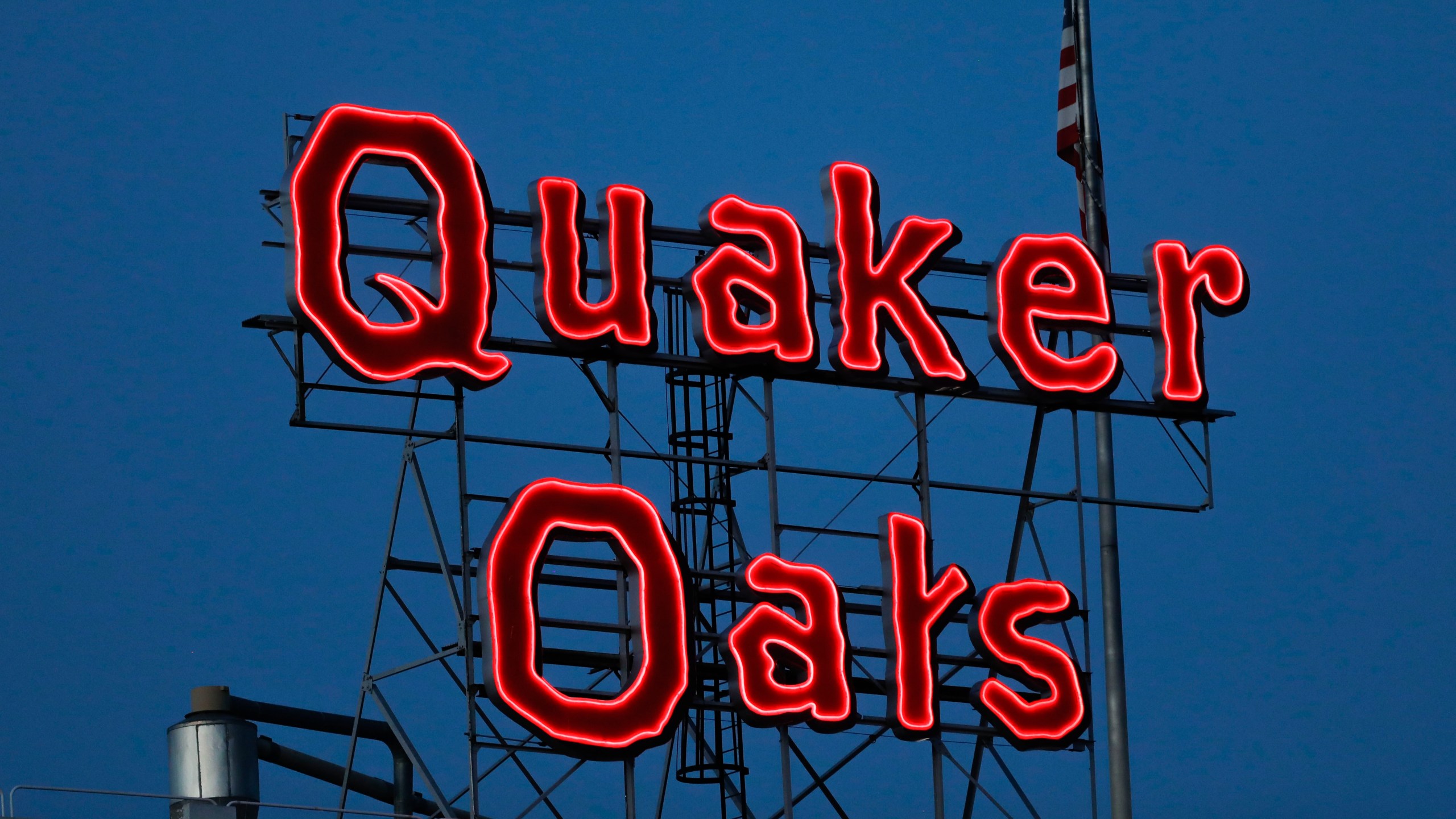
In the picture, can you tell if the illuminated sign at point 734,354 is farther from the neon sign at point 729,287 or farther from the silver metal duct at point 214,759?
the silver metal duct at point 214,759

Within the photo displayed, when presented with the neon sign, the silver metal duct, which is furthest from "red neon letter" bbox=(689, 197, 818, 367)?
the silver metal duct

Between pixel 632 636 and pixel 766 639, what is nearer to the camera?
pixel 632 636

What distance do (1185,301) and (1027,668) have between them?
5.87 meters

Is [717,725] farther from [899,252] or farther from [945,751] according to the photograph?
[899,252]

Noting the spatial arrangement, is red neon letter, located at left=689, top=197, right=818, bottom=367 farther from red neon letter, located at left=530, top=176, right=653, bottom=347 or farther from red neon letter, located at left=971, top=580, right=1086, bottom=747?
red neon letter, located at left=971, top=580, right=1086, bottom=747

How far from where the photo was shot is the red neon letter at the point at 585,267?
27281 millimetres

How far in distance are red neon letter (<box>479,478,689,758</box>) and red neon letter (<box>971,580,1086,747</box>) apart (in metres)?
4.31

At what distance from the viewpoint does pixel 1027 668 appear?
28.8 metres

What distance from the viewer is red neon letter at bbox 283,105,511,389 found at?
25969 mm

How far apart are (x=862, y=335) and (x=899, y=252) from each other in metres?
1.27

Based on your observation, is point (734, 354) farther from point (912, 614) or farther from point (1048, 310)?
point (1048, 310)

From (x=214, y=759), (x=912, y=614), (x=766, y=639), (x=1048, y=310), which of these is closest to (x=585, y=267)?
(x=766, y=639)

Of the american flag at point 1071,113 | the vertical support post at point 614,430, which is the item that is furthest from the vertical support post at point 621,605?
the american flag at point 1071,113

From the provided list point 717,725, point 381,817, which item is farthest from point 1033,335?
point 381,817
